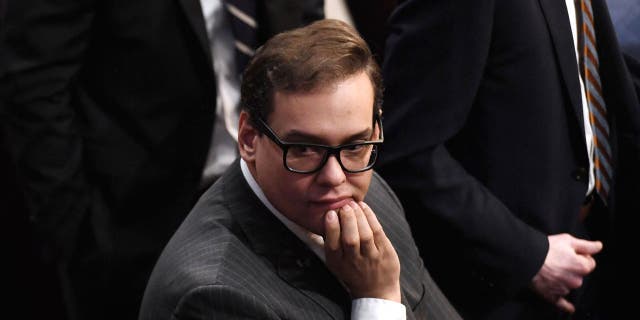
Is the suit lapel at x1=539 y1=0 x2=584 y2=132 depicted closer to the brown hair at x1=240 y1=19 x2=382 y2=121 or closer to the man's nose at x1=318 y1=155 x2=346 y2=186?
the brown hair at x1=240 y1=19 x2=382 y2=121

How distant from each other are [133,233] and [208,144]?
330 mm

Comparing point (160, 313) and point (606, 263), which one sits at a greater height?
point (160, 313)

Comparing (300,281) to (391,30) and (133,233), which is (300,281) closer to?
(391,30)

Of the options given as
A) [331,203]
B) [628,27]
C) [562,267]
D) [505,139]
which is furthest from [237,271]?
[628,27]

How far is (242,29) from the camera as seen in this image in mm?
2539

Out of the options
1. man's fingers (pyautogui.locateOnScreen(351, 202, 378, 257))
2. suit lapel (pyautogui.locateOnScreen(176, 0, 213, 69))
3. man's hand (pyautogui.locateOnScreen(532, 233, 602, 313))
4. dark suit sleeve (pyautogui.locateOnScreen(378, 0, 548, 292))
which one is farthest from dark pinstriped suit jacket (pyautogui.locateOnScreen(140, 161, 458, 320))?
suit lapel (pyautogui.locateOnScreen(176, 0, 213, 69))

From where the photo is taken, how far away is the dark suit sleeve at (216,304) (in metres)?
1.52

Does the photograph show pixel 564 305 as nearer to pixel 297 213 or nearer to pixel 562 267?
pixel 562 267

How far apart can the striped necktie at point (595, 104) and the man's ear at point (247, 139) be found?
978 mm

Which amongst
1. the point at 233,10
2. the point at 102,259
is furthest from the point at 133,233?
the point at 233,10

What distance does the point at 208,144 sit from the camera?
2.55 m

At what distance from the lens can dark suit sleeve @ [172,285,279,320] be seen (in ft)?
4.99

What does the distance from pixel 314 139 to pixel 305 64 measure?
126mm

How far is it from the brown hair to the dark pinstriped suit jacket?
0.19m
